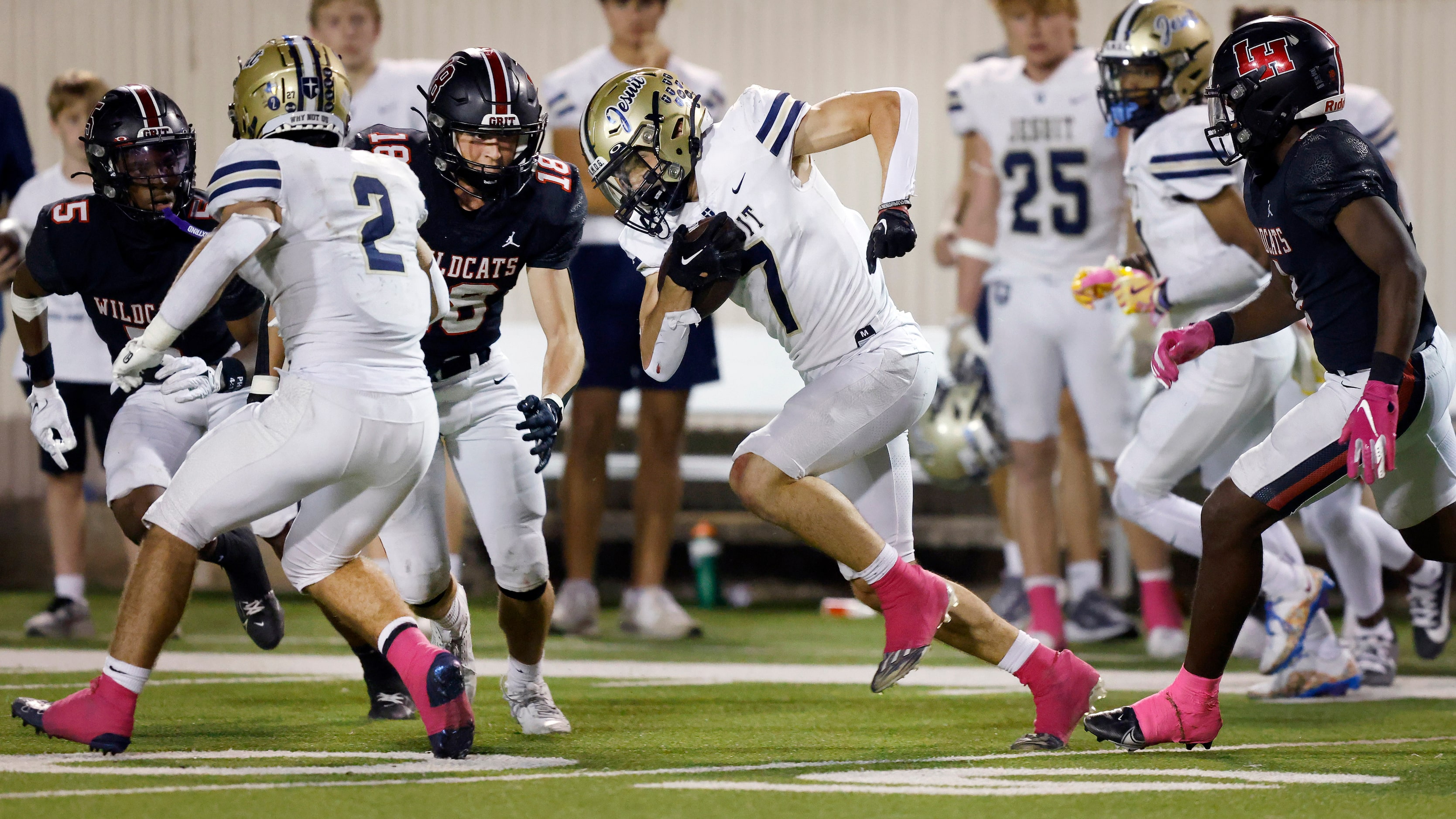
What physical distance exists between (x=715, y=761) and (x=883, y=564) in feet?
1.69

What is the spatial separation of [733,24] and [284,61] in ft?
21.3

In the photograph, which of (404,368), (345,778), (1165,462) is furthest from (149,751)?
(1165,462)

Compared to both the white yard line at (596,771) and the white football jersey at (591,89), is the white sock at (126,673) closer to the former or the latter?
the white yard line at (596,771)

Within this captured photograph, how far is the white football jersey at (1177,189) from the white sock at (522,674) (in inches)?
80.8

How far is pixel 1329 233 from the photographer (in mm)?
3537

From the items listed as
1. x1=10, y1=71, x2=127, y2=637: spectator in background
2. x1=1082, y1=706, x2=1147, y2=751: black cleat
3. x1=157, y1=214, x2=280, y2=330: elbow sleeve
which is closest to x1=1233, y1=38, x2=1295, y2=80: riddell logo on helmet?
x1=1082, y1=706, x2=1147, y2=751: black cleat

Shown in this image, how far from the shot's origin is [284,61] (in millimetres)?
3748

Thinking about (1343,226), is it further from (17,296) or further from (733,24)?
(733,24)

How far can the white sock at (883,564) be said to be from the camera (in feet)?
12.0

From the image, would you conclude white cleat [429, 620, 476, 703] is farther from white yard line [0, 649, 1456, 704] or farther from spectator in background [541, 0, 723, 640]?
spectator in background [541, 0, 723, 640]

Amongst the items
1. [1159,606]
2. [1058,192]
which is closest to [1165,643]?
[1159,606]

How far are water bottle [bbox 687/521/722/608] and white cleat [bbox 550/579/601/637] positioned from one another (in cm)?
144

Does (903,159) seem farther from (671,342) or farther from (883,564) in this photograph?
(883,564)

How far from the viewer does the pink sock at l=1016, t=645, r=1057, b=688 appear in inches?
148
